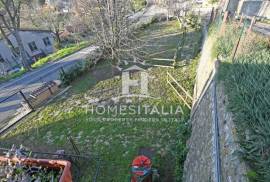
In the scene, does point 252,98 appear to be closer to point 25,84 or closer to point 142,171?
point 142,171

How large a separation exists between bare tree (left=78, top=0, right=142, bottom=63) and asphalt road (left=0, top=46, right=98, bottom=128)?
255cm

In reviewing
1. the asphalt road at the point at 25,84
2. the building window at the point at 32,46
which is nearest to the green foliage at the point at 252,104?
the asphalt road at the point at 25,84

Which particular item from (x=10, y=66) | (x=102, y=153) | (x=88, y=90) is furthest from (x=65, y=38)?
(x=102, y=153)

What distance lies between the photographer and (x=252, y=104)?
3.66 metres

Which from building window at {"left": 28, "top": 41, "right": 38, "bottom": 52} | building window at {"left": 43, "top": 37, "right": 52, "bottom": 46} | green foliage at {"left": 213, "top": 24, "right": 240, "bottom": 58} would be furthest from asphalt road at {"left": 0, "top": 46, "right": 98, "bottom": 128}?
building window at {"left": 43, "top": 37, "right": 52, "bottom": 46}

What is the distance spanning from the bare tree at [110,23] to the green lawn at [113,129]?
1.82 m

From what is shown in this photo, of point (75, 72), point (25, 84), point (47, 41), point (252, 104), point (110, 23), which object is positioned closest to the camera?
point (252, 104)

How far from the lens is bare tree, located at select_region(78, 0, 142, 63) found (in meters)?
9.82

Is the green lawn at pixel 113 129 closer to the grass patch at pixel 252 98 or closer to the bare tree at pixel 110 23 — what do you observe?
the bare tree at pixel 110 23

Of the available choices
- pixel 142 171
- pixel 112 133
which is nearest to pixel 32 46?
pixel 112 133

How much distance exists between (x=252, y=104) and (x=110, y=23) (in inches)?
323

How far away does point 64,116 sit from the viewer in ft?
30.1

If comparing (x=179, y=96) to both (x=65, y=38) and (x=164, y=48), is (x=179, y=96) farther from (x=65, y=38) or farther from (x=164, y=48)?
(x=65, y=38)

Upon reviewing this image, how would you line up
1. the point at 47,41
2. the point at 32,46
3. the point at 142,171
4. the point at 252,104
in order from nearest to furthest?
the point at 252,104 < the point at 142,171 < the point at 32,46 < the point at 47,41
